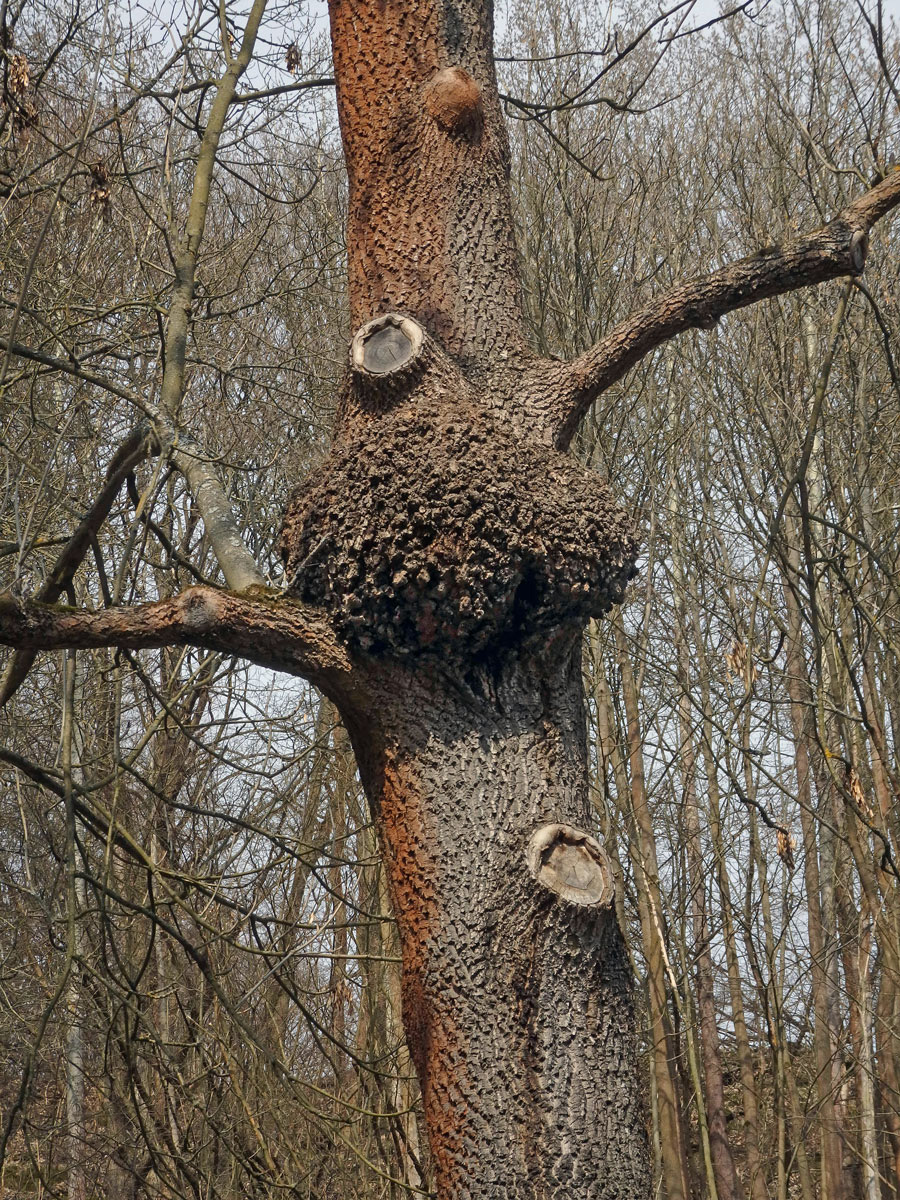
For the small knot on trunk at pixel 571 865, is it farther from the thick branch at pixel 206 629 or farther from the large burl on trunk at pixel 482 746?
the thick branch at pixel 206 629

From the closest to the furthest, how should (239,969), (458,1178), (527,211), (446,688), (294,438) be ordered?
(458,1178), (446,688), (239,969), (527,211), (294,438)

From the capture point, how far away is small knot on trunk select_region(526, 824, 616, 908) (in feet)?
6.57

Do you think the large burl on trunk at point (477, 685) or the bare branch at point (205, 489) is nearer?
the large burl on trunk at point (477, 685)

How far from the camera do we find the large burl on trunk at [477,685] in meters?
1.93

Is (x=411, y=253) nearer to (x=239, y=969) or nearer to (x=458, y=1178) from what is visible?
(x=458, y=1178)

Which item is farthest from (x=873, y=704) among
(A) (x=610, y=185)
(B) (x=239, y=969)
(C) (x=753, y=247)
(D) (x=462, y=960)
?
(D) (x=462, y=960)

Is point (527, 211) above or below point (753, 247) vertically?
above

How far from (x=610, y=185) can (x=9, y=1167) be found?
8385 millimetres

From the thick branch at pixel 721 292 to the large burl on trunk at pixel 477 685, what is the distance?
60 millimetres

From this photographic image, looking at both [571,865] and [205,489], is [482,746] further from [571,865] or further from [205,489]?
[205,489]

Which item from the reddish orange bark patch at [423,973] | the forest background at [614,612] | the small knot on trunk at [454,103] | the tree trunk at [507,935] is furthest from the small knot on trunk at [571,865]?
the forest background at [614,612]

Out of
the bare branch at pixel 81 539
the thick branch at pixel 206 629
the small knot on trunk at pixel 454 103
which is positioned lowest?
the thick branch at pixel 206 629

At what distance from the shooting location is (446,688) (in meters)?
Answer: 2.19

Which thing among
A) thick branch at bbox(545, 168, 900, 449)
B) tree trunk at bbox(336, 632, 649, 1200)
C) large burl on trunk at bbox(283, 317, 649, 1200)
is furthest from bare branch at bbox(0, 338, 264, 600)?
thick branch at bbox(545, 168, 900, 449)
